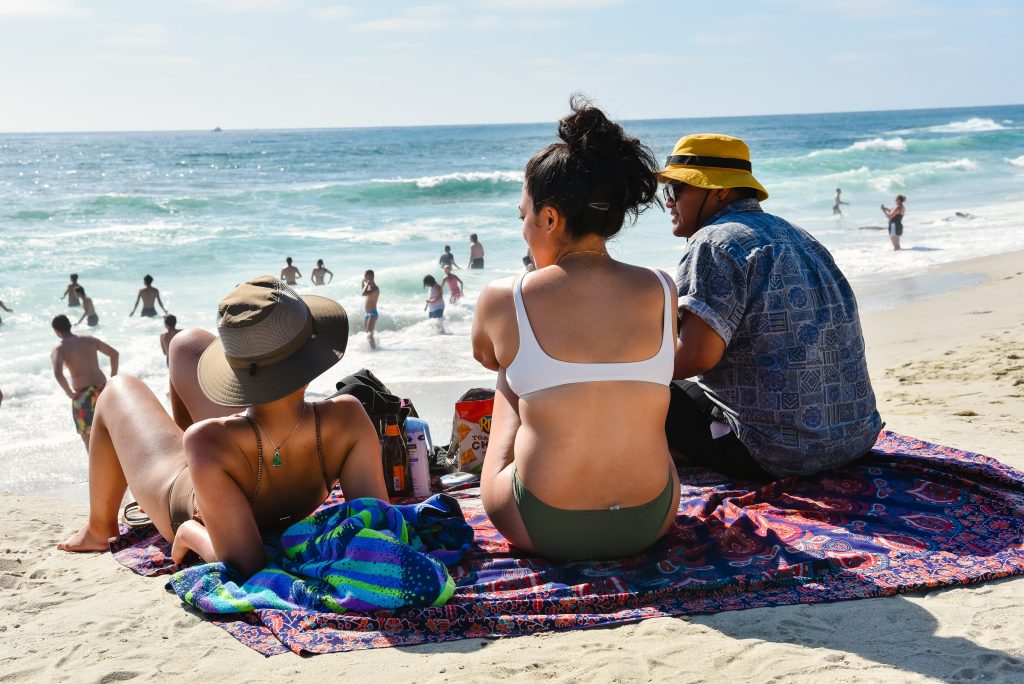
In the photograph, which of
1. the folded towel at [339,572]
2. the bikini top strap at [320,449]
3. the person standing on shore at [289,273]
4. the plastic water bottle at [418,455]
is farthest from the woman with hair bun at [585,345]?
the person standing on shore at [289,273]

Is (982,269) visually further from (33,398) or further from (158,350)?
(33,398)

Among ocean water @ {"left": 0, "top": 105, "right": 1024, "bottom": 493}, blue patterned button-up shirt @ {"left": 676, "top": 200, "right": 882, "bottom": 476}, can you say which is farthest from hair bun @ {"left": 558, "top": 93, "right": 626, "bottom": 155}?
ocean water @ {"left": 0, "top": 105, "right": 1024, "bottom": 493}

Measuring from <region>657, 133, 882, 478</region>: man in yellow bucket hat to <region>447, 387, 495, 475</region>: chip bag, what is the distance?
95cm

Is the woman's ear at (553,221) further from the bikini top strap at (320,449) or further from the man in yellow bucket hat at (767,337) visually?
the bikini top strap at (320,449)

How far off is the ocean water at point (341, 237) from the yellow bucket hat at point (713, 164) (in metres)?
4.45

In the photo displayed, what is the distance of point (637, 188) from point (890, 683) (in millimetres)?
1551

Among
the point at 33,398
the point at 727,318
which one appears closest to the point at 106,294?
the point at 33,398

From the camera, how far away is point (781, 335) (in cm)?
347

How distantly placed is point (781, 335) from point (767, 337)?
0.05m

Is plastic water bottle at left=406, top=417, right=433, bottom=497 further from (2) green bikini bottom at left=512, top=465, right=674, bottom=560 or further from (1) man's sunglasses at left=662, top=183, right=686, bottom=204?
(1) man's sunglasses at left=662, top=183, right=686, bottom=204

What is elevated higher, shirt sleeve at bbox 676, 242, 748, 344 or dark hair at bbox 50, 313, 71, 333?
shirt sleeve at bbox 676, 242, 748, 344

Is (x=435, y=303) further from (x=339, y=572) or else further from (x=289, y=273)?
(x=339, y=572)

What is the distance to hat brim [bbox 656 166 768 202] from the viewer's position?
3.72 meters

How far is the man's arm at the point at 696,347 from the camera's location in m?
3.47
